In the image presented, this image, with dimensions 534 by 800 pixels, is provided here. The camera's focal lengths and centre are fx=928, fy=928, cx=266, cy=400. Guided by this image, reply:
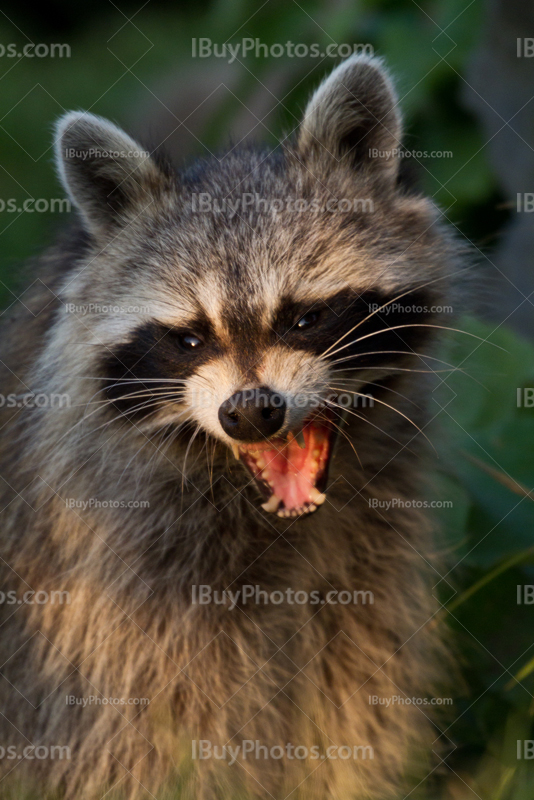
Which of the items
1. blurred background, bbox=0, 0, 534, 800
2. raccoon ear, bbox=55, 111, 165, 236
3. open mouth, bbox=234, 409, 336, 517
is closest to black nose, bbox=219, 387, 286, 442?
open mouth, bbox=234, 409, 336, 517

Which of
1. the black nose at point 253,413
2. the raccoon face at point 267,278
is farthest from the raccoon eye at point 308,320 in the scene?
the black nose at point 253,413

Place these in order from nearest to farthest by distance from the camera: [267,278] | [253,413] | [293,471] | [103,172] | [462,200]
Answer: [253,413] → [267,278] → [293,471] → [103,172] → [462,200]

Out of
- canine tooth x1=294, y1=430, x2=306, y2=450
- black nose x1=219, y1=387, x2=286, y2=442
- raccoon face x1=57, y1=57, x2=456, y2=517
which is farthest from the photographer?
canine tooth x1=294, y1=430, x2=306, y2=450

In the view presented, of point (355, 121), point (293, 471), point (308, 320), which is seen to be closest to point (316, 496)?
point (293, 471)

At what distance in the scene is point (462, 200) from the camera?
5508 mm

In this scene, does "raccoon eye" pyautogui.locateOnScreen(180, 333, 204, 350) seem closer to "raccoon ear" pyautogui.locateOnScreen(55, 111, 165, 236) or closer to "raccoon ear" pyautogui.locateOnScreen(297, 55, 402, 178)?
"raccoon ear" pyautogui.locateOnScreen(55, 111, 165, 236)

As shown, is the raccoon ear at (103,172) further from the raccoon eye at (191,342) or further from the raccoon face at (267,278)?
the raccoon eye at (191,342)

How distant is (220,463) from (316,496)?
0.42m

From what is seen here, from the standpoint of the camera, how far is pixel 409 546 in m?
3.35

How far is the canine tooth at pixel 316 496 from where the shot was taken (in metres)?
2.70

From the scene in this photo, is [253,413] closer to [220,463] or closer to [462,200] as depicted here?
[220,463]

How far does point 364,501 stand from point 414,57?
3098 millimetres

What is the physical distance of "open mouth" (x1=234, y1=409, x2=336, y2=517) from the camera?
8.92 feet

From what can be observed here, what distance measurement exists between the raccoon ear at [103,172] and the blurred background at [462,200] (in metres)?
0.44
